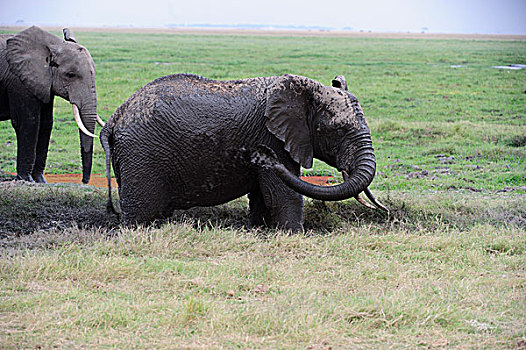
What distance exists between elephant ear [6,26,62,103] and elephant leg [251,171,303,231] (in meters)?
5.06

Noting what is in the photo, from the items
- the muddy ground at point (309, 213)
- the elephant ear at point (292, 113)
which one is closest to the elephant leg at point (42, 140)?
the muddy ground at point (309, 213)

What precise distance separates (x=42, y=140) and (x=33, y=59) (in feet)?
4.68

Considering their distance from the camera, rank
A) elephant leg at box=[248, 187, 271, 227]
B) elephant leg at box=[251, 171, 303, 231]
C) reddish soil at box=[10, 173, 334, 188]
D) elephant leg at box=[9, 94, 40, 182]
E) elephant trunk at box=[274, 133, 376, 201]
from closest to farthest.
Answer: elephant trunk at box=[274, 133, 376, 201], elephant leg at box=[251, 171, 303, 231], elephant leg at box=[248, 187, 271, 227], elephant leg at box=[9, 94, 40, 182], reddish soil at box=[10, 173, 334, 188]

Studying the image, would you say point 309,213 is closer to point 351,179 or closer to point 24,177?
point 351,179

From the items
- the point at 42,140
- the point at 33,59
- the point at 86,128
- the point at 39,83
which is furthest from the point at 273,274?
the point at 42,140

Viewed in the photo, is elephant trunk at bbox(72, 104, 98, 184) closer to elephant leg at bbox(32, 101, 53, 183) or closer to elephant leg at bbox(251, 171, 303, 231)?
elephant leg at bbox(32, 101, 53, 183)

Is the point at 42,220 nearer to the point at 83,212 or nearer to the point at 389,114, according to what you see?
the point at 83,212

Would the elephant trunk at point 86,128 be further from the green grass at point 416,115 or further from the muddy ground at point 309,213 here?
the green grass at point 416,115

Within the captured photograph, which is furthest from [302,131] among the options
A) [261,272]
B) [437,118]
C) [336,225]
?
[437,118]

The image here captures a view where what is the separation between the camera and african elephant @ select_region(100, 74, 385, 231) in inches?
262

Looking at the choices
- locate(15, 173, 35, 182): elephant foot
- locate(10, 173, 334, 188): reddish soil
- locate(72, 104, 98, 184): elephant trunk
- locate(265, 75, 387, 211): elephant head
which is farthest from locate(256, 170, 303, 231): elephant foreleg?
locate(15, 173, 35, 182): elephant foot

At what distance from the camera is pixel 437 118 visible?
17.9 meters

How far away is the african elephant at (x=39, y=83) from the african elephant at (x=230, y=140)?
350 cm

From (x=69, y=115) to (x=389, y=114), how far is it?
9.12 meters
